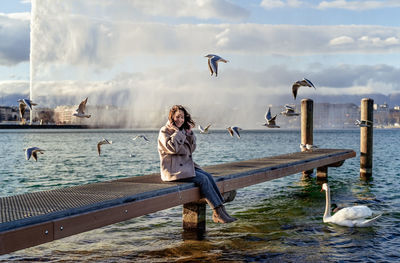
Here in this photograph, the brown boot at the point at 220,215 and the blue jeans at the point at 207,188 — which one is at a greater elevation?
the blue jeans at the point at 207,188

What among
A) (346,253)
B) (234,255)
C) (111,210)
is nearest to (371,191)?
(346,253)

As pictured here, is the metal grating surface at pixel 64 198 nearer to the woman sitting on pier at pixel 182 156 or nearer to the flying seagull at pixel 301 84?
the woman sitting on pier at pixel 182 156

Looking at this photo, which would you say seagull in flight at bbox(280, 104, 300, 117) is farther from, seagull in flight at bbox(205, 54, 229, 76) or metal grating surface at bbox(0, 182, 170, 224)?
metal grating surface at bbox(0, 182, 170, 224)

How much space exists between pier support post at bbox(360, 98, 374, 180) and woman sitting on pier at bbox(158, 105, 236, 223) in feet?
34.4

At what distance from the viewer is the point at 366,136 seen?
56.0 feet

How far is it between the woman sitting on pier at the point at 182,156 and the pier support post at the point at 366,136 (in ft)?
34.4

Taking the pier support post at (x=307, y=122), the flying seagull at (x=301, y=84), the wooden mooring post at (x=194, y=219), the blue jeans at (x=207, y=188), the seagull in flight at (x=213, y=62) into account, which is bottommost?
the wooden mooring post at (x=194, y=219)

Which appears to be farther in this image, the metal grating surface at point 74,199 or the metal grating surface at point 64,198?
the metal grating surface at point 64,198

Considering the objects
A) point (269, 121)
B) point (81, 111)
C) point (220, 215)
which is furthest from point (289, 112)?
point (220, 215)

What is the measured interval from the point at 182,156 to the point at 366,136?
11.4 metres

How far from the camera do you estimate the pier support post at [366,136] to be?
16688mm

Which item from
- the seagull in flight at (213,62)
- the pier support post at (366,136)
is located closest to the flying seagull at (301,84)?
the seagull in flight at (213,62)

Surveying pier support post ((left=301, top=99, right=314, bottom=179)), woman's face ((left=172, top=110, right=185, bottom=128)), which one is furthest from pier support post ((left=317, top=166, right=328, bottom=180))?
woman's face ((left=172, top=110, right=185, bottom=128))

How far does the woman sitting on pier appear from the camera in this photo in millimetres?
7434
